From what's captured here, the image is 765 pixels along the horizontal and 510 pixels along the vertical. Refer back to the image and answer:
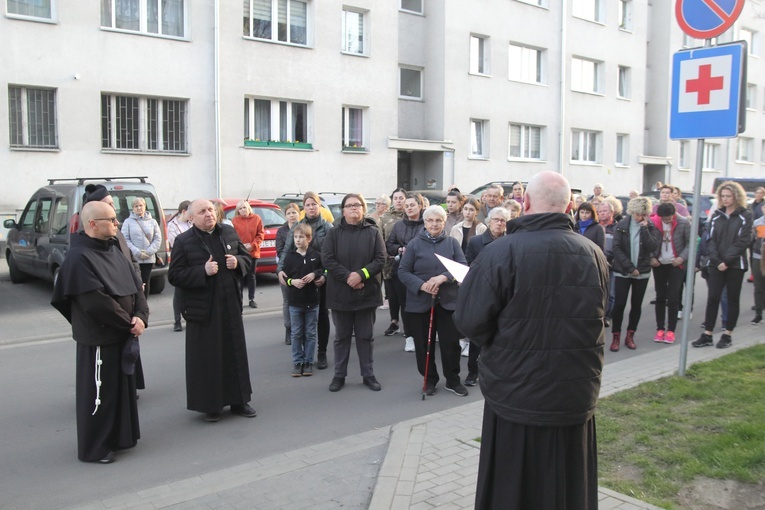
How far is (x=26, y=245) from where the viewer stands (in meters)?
13.1

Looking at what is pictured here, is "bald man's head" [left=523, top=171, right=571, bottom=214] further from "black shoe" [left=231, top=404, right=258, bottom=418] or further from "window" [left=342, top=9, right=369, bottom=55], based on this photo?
"window" [left=342, top=9, right=369, bottom=55]

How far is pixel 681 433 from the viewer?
18.3 feet

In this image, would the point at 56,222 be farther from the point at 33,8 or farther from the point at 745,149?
the point at 745,149

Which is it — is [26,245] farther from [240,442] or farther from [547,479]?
[547,479]

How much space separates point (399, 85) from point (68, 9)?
1217cm

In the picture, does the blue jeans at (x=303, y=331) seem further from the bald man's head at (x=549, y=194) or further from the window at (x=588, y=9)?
the window at (x=588, y=9)

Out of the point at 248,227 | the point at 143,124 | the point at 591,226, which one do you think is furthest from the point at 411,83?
the point at 591,226

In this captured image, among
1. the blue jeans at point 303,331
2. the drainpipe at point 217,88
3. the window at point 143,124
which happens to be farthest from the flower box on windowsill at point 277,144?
the blue jeans at point 303,331

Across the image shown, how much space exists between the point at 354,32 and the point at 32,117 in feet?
35.1

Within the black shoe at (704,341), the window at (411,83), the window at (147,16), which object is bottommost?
the black shoe at (704,341)

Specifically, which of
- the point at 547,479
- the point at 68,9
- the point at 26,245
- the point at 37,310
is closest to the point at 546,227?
the point at 547,479

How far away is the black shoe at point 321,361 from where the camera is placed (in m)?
8.30

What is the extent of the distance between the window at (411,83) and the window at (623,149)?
12.1m

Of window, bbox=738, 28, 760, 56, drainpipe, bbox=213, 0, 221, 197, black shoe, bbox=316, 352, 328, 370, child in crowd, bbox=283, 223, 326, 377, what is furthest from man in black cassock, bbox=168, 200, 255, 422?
window, bbox=738, 28, 760, 56
